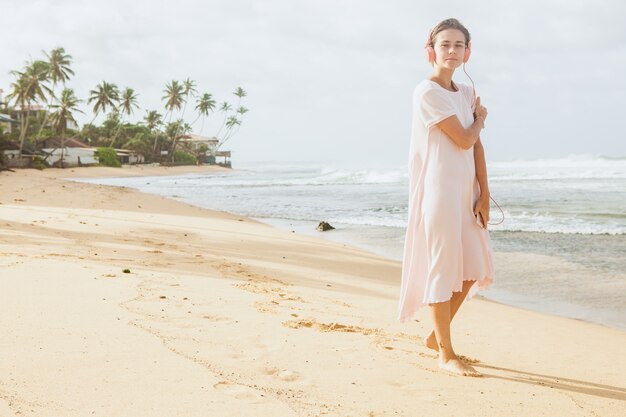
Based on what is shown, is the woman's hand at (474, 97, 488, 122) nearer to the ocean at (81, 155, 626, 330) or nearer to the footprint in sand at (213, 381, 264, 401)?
the footprint in sand at (213, 381, 264, 401)

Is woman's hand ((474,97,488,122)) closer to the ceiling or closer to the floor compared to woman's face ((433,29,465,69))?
closer to the floor

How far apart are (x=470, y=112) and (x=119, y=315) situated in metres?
2.51

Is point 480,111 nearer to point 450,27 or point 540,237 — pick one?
point 450,27

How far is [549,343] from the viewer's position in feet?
13.8

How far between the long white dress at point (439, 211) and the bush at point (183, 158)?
8286cm

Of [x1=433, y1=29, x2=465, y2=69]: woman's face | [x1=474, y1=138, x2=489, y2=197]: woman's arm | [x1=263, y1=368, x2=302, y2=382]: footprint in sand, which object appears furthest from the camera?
[x1=474, y1=138, x2=489, y2=197]: woman's arm

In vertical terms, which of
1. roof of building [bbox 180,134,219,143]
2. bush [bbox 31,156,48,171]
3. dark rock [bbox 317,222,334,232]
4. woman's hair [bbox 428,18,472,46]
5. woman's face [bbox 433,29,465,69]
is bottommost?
dark rock [bbox 317,222,334,232]

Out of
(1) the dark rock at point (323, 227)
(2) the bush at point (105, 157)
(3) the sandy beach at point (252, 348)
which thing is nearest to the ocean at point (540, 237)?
(1) the dark rock at point (323, 227)

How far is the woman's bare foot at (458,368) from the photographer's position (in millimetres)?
3092

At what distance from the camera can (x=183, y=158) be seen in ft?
281

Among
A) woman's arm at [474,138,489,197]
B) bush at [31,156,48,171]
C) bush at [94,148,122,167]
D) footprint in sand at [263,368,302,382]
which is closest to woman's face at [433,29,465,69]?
woman's arm at [474,138,489,197]

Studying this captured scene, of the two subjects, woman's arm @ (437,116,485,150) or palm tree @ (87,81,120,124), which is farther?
palm tree @ (87,81,120,124)

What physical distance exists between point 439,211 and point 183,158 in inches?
3347

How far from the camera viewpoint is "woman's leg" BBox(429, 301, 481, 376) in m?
3.13
